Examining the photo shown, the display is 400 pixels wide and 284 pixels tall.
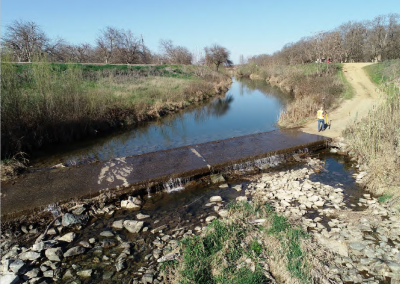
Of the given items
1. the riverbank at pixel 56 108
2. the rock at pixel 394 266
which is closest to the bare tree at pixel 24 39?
the riverbank at pixel 56 108

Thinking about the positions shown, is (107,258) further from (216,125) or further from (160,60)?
(160,60)

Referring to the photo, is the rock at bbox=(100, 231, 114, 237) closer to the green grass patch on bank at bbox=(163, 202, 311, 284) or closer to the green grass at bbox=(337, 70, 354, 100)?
the green grass patch on bank at bbox=(163, 202, 311, 284)

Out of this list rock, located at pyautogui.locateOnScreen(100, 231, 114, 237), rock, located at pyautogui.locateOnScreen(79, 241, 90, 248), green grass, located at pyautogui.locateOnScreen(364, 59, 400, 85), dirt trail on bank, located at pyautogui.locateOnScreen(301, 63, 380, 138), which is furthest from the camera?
green grass, located at pyautogui.locateOnScreen(364, 59, 400, 85)

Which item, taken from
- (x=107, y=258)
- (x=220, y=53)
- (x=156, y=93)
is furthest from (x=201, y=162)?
(x=220, y=53)

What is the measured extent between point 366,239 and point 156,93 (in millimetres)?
15881

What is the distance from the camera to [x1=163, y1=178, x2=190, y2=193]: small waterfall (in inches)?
267

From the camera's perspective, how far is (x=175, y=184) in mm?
6941

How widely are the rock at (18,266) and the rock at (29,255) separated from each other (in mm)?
117

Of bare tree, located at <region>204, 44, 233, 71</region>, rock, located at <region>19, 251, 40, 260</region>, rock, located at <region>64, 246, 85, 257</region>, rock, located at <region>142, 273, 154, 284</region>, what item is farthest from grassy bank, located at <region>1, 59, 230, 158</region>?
bare tree, located at <region>204, 44, 233, 71</region>

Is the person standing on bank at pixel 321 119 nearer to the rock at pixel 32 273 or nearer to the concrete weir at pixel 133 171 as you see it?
the concrete weir at pixel 133 171

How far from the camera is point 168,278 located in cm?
371

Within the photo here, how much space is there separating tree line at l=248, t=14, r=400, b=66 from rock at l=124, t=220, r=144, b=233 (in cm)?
2847

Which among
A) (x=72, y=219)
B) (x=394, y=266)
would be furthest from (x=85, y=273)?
(x=394, y=266)

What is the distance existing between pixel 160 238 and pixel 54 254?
1.82 m
